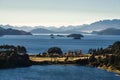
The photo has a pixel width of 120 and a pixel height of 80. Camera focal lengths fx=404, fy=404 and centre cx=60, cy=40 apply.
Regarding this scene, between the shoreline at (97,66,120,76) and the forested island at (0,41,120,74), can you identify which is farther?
→ the forested island at (0,41,120,74)

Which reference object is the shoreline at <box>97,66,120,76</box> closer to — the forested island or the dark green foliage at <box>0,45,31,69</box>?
the forested island

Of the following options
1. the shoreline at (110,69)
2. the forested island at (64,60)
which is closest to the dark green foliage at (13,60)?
the forested island at (64,60)

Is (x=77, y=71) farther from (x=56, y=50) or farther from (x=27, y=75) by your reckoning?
(x=56, y=50)

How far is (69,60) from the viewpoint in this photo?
93500 millimetres

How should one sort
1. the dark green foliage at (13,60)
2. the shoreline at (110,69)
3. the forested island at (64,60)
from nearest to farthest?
the shoreline at (110,69), the forested island at (64,60), the dark green foliage at (13,60)

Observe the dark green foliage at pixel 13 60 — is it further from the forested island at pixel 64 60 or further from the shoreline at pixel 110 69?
the shoreline at pixel 110 69

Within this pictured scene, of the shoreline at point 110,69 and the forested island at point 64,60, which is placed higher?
the forested island at point 64,60

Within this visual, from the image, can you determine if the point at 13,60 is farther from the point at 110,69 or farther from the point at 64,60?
the point at 110,69

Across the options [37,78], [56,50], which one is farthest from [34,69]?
[56,50]

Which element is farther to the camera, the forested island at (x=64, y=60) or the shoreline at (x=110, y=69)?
the forested island at (x=64, y=60)

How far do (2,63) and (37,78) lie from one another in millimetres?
17941

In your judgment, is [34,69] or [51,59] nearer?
[34,69]

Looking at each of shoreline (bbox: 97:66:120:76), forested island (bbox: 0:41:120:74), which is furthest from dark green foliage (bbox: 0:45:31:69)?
shoreline (bbox: 97:66:120:76)

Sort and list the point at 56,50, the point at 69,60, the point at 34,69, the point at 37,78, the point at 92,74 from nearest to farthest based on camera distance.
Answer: the point at 37,78 < the point at 92,74 < the point at 34,69 < the point at 69,60 < the point at 56,50
